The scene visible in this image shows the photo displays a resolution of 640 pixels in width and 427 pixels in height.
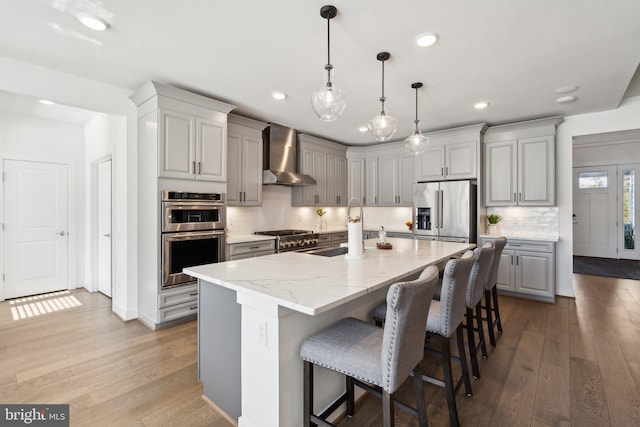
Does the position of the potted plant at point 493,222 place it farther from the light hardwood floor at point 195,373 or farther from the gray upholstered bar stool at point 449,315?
the gray upholstered bar stool at point 449,315

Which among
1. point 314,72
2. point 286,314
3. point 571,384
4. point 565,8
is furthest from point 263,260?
point 565,8

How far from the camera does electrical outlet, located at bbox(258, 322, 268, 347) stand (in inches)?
61.1

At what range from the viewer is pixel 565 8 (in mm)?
1983

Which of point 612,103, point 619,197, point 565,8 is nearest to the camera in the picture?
point 565,8

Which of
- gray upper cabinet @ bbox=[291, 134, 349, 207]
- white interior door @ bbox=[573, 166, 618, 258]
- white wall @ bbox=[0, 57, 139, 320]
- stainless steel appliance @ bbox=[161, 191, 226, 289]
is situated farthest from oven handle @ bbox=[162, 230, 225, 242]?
white interior door @ bbox=[573, 166, 618, 258]

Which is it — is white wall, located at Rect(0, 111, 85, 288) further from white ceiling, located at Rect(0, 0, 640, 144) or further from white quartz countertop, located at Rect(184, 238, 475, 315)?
white quartz countertop, located at Rect(184, 238, 475, 315)

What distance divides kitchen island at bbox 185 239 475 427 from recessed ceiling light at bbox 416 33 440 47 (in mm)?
1672

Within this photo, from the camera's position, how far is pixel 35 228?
14.4ft

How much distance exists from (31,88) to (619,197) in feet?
34.6

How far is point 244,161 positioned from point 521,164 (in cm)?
396

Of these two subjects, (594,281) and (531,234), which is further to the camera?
(594,281)

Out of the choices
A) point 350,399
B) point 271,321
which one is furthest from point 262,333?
point 350,399

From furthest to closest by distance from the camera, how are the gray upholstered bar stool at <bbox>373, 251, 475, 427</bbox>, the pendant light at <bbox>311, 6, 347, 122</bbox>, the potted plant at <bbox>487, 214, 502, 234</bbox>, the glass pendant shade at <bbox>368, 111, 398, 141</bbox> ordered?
1. the potted plant at <bbox>487, 214, 502, 234</bbox>
2. the glass pendant shade at <bbox>368, 111, 398, 141</bbox>
3. the pendant light at <bbox>311, 6, 347, 122</bbox>
4. the gray upholstered bar stool at <bbox>373, 251, 475, 427</bbox>

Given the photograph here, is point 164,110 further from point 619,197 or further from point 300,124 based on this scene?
point 619,197
